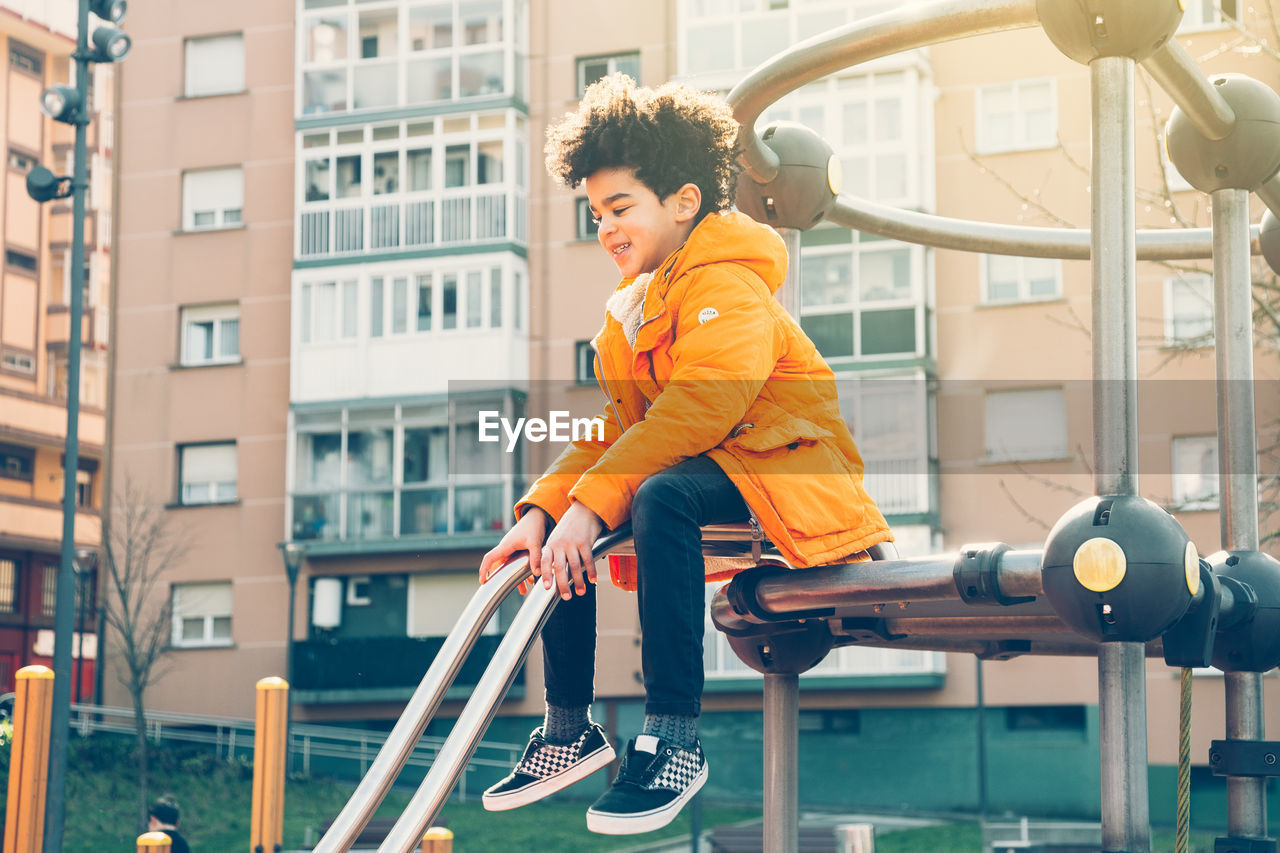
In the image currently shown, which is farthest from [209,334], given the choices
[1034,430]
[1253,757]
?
[1253,757]

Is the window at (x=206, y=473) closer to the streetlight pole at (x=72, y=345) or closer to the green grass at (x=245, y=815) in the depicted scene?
the green grass at (x=245, y=815)

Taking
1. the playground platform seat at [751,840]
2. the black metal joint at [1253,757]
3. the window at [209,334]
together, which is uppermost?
the window at [209,334]

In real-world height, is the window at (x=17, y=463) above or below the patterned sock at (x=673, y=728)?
above

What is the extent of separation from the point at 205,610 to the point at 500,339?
24.1ft

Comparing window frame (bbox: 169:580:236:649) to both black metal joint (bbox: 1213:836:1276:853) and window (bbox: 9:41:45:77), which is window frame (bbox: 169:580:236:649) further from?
black metal joint (bbox: 1213:836:1276:853)

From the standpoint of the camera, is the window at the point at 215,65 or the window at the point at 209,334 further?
the window at the point at 215,65

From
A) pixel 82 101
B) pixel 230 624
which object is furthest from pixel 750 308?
pixel 230 624

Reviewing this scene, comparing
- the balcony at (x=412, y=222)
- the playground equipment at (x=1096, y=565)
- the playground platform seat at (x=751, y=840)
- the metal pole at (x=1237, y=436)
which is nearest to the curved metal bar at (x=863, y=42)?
the playground equipment at (x=1096, y=565)

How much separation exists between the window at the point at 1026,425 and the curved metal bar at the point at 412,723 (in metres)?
21.7

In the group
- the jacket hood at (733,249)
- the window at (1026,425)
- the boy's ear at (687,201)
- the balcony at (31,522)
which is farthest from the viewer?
the balcony at (31,522)

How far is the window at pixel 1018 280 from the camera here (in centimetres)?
2500

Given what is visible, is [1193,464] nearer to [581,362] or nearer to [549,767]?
[581,362]

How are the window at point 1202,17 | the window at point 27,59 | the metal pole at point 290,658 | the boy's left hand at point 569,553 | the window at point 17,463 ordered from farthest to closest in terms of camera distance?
the window at point 17,463, the window at point 27,59, the metal pole at point 290,658, the window at point 1202,17, the boy's left hand at point 569,553

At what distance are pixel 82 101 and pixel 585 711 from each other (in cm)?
1334
